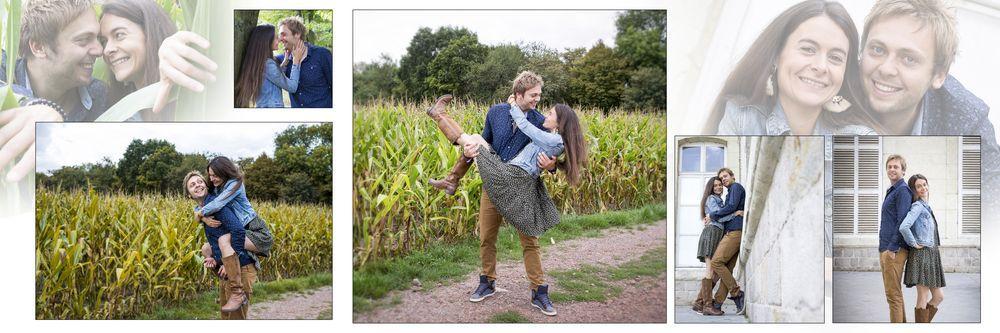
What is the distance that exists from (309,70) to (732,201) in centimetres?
328

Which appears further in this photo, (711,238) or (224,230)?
(711,238)

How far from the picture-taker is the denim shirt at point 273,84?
6965mm

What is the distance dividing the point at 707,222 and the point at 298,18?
3392mm

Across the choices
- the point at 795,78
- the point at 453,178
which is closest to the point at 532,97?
the point at 453,178

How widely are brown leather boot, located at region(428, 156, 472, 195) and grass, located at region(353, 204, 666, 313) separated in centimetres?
41

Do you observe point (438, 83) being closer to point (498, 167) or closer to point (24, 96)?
point (498, 167)

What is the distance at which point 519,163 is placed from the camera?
6832 mm

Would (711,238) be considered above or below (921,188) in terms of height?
below

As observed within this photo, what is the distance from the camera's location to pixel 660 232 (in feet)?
23.2

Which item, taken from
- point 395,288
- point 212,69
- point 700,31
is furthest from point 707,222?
point 212,69

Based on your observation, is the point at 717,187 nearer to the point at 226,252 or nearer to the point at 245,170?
the point at 245,170

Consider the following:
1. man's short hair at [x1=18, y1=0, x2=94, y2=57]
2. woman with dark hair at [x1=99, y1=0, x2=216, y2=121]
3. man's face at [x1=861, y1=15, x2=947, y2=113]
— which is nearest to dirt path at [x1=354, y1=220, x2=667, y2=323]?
man's face at [x1=861, y1=15, x2=947, y2=113]

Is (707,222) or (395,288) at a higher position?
(707,222)

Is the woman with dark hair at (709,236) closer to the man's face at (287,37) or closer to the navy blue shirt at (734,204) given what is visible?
the navy blue shirt at (734,204)
